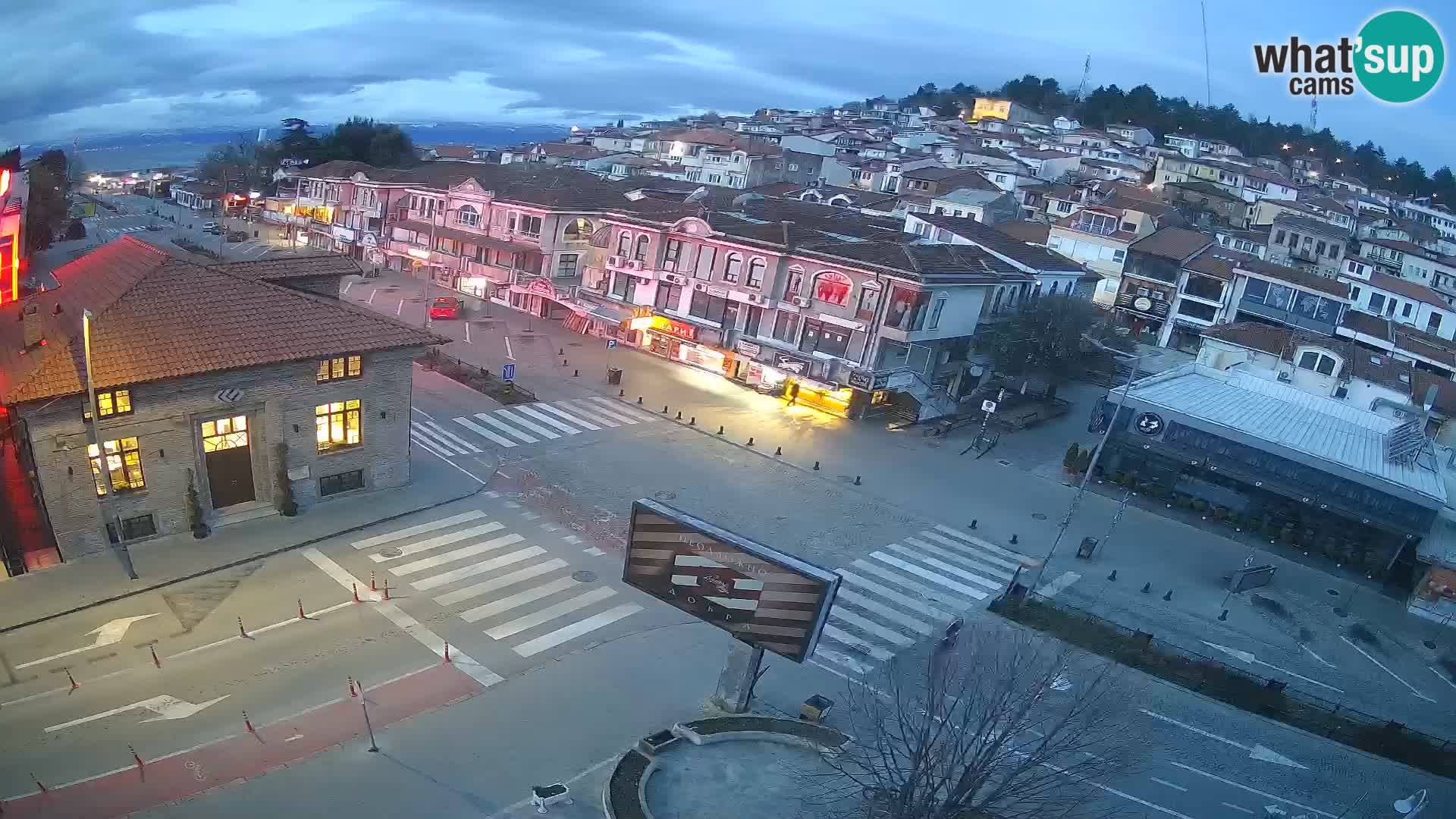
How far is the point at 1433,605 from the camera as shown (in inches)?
1176

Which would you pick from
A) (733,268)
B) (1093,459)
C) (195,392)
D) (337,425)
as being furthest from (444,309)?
(1093,459)

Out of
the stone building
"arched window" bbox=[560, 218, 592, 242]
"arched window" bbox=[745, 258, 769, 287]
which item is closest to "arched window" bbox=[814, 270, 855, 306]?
"arched window" bbox=[745, 258, 769, 287]

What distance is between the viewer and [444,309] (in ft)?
173

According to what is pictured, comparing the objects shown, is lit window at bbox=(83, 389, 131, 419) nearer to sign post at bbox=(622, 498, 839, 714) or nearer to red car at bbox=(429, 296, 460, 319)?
sign post at bbox=(622, 498, 839, 714)

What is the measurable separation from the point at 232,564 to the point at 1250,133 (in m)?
171

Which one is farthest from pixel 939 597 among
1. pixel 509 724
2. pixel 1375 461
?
pixel 1375 461

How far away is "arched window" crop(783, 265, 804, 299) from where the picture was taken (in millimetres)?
44344

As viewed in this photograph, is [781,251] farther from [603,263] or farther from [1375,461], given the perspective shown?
[1375,461]

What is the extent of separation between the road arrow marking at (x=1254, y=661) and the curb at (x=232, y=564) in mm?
24698

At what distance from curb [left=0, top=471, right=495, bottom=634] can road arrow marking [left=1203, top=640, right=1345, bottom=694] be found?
24.7 m

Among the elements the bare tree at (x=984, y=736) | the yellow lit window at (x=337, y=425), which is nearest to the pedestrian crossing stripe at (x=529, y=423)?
the yellow lit window at (x=337, y=425)

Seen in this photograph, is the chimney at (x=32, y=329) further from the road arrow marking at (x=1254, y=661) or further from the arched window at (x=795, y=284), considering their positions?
the road arrow marking at (x=1254, y=661)

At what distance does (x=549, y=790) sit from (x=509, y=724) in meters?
2.77

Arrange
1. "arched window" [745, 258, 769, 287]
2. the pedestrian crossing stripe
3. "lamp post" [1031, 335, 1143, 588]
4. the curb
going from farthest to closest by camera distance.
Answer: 1. "arched window" [745, 258, 769, 287]
2. the pedestrian crossing stripe
3. "lamp post" [1031, 335, 1143, 588]
4. the curb
